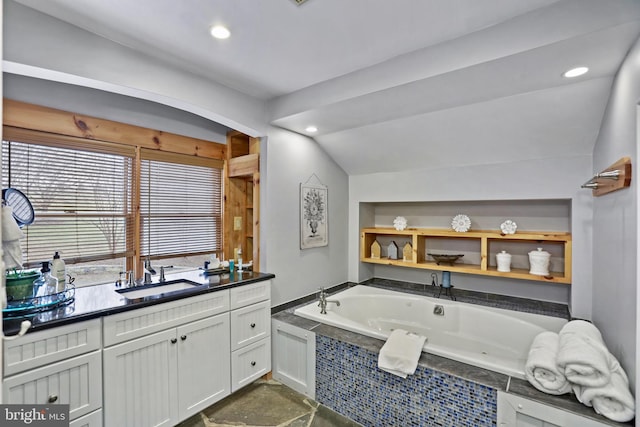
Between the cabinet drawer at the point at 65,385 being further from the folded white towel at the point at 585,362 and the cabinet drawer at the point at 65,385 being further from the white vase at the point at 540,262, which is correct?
the white vase at the point at 540,262

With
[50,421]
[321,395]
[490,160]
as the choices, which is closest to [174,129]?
[50,421]

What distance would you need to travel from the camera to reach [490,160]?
3006 mm

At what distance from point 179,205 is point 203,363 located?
1446mm

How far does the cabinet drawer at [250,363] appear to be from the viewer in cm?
252

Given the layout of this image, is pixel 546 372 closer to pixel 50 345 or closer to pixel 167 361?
pixel 167 361

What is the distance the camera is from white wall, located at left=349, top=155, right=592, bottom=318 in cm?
262

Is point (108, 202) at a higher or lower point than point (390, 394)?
higher

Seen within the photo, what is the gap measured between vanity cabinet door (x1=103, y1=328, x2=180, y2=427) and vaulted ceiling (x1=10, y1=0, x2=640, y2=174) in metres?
1.86

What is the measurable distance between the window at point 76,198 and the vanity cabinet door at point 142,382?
33.6 inches

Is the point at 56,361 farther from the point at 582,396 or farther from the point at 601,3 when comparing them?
the point at 601,3

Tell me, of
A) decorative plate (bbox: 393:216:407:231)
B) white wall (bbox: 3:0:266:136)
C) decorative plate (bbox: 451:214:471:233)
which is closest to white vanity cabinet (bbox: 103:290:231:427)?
white wall (bbox: 3:0:266:136)

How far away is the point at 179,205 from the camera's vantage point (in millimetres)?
3039

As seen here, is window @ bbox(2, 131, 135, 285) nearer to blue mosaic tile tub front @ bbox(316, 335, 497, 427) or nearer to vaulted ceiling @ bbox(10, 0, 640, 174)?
vaulted ceiling @ bbox(10, 0, 640, 174)

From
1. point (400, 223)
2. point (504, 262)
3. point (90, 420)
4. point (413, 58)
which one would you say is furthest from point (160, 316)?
point (504, 262)
